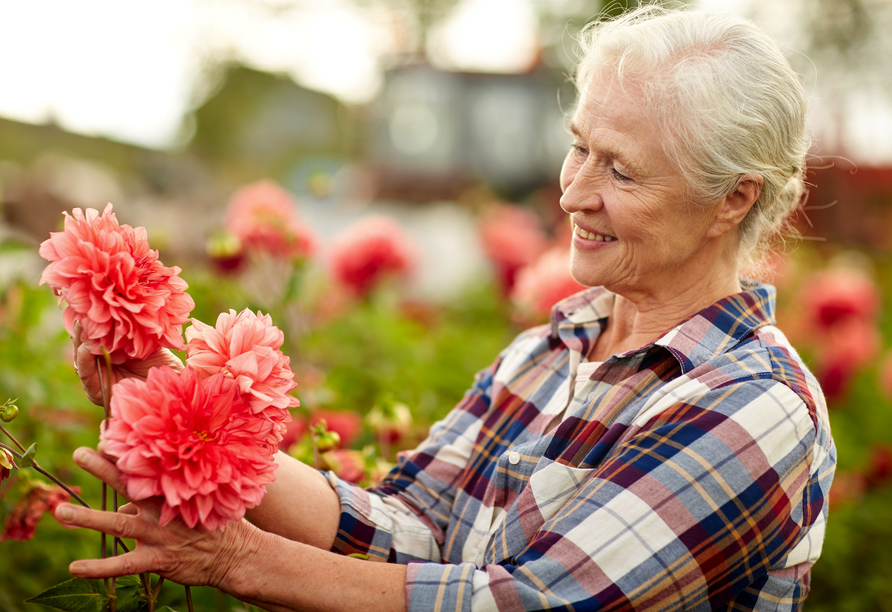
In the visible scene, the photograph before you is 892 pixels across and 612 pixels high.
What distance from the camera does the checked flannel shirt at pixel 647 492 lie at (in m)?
1.14

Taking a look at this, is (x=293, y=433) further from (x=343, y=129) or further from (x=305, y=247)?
(x=343, y=129)

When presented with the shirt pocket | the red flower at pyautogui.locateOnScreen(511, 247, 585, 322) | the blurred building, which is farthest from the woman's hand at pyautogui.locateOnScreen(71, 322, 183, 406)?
the blurred building

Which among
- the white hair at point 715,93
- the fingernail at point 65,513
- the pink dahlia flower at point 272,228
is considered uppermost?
the white hair at point 715,93

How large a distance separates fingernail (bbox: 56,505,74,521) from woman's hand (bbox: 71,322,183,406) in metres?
0.21

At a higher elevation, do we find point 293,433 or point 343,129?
point 343,129

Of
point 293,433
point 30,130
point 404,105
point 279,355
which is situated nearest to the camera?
point 279,355

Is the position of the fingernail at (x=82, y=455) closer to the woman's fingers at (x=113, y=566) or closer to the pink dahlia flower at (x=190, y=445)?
the pink dahlia flower at (x=190, y=445)

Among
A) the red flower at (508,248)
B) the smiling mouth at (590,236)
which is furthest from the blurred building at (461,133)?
the smiling mouth at (590,236)

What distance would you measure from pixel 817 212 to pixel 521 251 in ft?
34.2

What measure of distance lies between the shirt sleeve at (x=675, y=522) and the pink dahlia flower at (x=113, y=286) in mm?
598

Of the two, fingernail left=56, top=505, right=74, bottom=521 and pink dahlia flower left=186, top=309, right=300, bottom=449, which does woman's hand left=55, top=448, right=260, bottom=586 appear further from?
pink dahlia flower left=186, top=309, right=300, bottom=449

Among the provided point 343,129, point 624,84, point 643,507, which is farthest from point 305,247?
point 343,129

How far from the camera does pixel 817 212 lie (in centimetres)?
1257

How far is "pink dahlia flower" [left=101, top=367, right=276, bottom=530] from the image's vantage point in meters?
1.01
